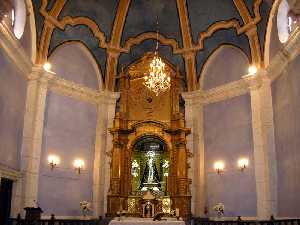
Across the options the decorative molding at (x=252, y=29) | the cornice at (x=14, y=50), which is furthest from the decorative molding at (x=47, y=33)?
the decorative molding at (x=252, y=29)

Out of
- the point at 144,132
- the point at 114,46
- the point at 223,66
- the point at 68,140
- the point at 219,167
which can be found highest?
the point at 114,46

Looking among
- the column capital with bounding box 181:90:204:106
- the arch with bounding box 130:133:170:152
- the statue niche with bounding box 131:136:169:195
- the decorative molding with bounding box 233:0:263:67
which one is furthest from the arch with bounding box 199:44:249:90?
the statue niche with bounding box 131:136:169:195

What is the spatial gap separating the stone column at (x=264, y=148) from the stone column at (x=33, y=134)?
25.3 ft

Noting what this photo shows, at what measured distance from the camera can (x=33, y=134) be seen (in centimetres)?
1324

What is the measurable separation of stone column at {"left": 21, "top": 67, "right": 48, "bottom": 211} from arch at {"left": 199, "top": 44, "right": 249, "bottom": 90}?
22.1ft

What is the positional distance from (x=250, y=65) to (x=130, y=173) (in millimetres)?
6348

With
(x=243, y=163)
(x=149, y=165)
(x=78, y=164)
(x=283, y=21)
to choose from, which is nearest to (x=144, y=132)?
(x=149, y=165)

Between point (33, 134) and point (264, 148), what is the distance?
27.0ft

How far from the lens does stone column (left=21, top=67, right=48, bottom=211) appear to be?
12609mm

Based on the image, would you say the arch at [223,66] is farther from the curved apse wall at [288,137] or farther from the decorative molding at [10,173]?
the decorative molding at [10,173]

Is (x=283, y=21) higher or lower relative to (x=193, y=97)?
higher

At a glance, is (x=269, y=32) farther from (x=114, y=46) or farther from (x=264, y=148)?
(x=114, y=46)

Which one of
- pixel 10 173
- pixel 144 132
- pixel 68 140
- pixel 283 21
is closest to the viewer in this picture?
pixel 10 173

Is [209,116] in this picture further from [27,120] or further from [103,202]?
[27,120]
